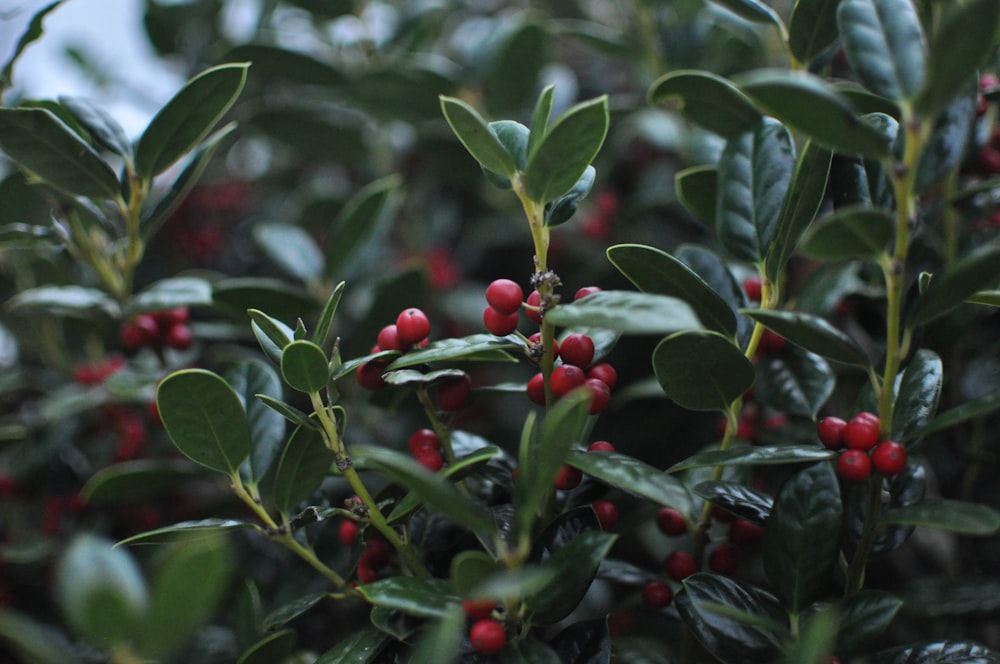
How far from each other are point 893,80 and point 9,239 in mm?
1063

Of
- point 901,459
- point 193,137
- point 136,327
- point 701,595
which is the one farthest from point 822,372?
point 136,327

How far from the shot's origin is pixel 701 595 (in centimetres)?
72

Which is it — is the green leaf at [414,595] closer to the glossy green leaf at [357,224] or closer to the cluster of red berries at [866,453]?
the cluster of red berries at [866,453]

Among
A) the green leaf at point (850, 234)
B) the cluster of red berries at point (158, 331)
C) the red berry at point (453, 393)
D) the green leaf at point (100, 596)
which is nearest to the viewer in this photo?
the green leaf at point (100, 596)

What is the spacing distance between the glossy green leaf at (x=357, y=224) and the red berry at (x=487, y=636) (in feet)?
2.75

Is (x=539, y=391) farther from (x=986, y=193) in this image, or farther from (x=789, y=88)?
(x=986, y=193)

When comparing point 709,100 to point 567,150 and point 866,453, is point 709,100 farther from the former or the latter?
point 866,453

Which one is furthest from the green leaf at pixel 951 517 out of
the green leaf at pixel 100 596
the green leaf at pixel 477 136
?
the green leaf at pixel 100 596

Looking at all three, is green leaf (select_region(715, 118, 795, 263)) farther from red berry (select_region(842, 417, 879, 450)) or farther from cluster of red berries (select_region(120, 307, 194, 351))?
cluster of red berries (select_region(120, 307, 194, 351))

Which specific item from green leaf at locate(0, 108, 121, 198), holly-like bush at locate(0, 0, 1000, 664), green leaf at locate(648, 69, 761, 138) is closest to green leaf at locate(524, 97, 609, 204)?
holly-like bush at locate(0, 0, 1000, 664)

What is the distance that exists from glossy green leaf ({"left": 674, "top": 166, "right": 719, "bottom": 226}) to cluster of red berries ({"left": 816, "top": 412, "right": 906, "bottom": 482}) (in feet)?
0.95

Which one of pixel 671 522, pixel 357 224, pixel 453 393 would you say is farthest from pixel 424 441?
pixel 357 224

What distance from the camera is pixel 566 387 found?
0.72m

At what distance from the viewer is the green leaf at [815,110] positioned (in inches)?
22.5
